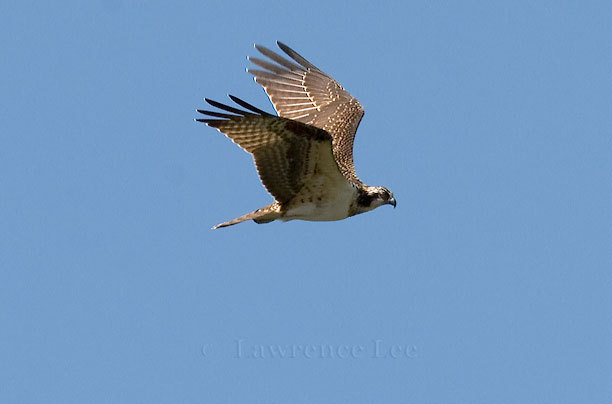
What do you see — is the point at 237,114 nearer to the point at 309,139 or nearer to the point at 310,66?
the point at 309,139

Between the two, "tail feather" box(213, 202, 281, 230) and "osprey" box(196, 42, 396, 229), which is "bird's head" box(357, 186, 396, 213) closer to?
"osprey" box(196, 42, 396, 229)

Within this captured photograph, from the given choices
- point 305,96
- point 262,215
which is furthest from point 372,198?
point 305,96

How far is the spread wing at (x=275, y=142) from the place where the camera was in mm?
11766

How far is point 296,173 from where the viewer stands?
12883mm

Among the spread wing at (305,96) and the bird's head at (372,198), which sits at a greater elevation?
the spread wing at (305,96)

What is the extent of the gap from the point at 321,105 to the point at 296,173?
3.89m

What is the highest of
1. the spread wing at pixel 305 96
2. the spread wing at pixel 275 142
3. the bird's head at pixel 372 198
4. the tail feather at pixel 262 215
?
the spread wing at pixel 305 96

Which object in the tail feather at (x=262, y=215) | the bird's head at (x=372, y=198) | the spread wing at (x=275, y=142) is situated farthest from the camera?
the bird's head at (x=372, y=198)

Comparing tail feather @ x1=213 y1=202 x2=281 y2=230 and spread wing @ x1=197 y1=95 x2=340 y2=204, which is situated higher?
spread wing @ x1=197 y1=95 x2=340 y2=204

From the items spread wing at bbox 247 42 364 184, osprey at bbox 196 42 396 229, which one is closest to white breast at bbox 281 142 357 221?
osprey at bbox 196 42 396 229

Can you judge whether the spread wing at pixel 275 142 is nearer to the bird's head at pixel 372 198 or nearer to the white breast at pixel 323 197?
the white breast at pixel 323 197

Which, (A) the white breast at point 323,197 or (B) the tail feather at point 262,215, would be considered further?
(B) the tail feather at point 262,215

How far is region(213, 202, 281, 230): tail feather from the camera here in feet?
43.7

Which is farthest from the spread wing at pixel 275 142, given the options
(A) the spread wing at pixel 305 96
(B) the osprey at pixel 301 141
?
(A) the spread wing at pixel 305 96
